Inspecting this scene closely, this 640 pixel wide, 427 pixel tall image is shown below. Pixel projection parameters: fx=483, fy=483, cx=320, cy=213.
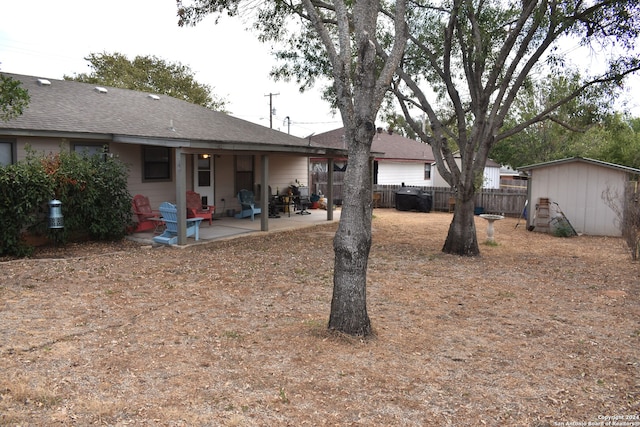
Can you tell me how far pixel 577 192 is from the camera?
48.2ft

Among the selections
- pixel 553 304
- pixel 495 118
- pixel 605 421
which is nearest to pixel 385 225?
pixel 495 118

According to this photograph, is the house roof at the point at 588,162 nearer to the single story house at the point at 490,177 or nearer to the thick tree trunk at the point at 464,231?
the thick tree trunk at the point at 464,231

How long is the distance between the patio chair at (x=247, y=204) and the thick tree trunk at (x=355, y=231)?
9908mm

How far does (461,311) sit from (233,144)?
6.71 metres

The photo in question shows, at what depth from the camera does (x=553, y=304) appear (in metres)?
6.79

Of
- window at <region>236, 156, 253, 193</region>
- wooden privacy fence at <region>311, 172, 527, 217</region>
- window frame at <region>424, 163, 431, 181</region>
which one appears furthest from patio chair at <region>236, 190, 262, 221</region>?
window frame at <region>424, 163, 431, 181</region>

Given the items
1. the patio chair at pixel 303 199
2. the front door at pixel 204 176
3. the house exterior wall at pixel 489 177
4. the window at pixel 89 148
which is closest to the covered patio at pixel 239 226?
the patio chair at pixel 303 199

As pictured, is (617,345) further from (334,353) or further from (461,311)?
(334,353)

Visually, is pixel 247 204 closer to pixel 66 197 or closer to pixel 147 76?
pixel 66 197

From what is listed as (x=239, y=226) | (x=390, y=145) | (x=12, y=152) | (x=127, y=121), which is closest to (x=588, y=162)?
(x=239, y=226)

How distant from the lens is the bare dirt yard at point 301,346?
11.9 feet

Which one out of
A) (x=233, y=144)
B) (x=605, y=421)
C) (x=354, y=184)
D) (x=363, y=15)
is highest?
(x=363, y=15)

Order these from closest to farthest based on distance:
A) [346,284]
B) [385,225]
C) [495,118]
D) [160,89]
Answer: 1. [346,284]
2. [495,118]
3. [385,225]
4. [160,89]

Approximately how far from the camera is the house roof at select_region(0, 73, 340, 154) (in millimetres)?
10203
